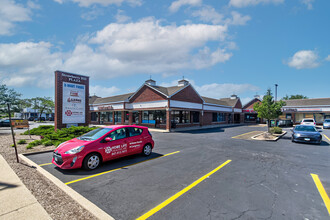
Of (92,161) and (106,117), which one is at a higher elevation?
(106,117)

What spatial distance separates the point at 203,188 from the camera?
4551 mm

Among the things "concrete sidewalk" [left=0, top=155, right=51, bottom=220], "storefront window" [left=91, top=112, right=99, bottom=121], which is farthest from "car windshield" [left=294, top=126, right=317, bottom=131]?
"storefront window" [left=91, top=112, right=99, bottom=121]

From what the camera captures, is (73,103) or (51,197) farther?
(73,103)

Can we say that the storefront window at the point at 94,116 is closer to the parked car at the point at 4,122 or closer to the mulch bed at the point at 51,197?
the parked car at the point at 4,122

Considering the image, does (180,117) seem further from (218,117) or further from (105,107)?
(105,107)

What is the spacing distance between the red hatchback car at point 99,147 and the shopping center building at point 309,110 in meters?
44.3

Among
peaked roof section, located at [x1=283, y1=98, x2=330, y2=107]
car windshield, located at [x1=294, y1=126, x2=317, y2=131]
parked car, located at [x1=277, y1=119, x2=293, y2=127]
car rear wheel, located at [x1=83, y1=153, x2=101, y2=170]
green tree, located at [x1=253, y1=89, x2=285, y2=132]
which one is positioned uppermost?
peaked roof section, located at [x1=283, y1=98, x2=330, y2=107]

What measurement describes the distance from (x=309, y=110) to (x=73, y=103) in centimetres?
4680

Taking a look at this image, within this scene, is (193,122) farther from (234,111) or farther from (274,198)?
(274,198)

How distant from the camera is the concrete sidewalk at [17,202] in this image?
318 centimetres

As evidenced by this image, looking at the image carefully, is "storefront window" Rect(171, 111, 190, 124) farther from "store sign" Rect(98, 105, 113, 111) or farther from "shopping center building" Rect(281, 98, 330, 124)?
"shopping center building" Rect(281, 98, 330, 124)

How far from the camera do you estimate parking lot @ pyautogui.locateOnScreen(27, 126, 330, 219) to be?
137 inches

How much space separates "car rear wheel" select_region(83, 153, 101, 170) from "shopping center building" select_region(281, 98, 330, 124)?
46.4 metres

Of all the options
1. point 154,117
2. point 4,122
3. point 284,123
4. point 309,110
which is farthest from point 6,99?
point 309,110
